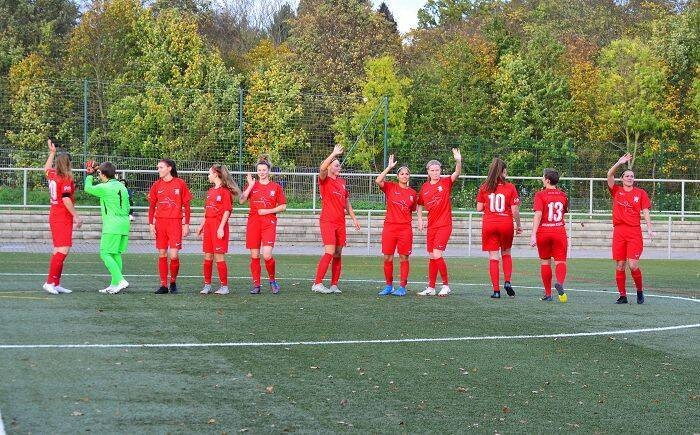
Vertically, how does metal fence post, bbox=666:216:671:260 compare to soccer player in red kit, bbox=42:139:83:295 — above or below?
below

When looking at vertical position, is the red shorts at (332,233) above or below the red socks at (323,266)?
above

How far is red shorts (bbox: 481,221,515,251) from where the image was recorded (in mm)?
15609

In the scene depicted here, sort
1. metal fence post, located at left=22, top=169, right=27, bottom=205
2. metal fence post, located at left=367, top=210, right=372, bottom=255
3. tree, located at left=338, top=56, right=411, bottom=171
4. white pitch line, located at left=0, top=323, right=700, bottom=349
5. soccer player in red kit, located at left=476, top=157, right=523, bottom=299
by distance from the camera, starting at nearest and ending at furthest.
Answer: white pitch line, located at left=0, top=323, right=700, bottom=349 → soccer player in red kit, located at left=476, top=157, right=523, bottom=299 → metal fence post, located at left=367, top=210, right=372, bottom=255 → metal fence post, located at left=22, top=169, right=27, bottom=205 → tree, located at left=338, top=56, right=411, bottom=171

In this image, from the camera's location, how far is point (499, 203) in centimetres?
1559

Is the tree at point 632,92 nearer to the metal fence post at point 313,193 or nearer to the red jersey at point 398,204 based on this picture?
the metal fence post at point 313,193

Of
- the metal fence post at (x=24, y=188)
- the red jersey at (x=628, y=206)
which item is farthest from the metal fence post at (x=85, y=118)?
the red jersey at (x=628, y=206)

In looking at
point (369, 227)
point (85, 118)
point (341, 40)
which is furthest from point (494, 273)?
point (341, 40)

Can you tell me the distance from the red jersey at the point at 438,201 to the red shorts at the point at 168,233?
3.35 m

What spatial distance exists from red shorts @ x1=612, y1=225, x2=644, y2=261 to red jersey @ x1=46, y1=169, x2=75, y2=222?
7080mm

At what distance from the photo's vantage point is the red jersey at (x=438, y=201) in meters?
15.9

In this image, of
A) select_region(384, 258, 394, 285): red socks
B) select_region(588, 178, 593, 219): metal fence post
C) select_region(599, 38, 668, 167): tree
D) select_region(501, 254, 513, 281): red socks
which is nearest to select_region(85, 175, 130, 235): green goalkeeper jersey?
select_region(384, 258, 394, 285): red socks

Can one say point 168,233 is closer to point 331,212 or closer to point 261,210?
point 261,210

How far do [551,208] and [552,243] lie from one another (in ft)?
1.54

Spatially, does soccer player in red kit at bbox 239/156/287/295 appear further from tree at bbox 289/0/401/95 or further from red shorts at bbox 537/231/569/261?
tree at bbox 289/0/401/95
